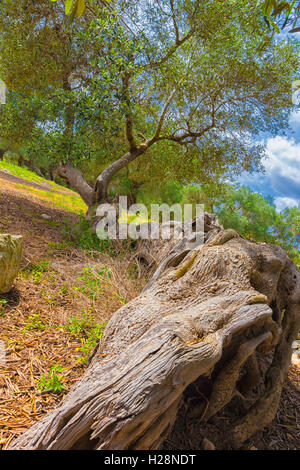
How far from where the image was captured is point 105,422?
1413 millimetres

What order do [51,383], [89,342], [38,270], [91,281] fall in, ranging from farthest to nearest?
[38,270] → [91,281] → [89,342] → [51,383]

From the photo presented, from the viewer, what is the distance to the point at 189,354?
1.62m

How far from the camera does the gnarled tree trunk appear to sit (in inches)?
57.2

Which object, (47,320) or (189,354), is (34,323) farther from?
(189,354)

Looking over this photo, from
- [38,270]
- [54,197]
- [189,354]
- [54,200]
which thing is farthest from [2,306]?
[54,197]

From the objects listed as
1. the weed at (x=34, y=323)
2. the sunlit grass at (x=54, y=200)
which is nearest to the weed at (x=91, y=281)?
the weed at (x=34, y=323)

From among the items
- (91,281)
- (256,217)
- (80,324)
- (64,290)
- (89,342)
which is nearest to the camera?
(89,342)

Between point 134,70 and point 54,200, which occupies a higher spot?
point 134,70

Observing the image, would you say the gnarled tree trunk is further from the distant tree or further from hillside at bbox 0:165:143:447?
the distant tree

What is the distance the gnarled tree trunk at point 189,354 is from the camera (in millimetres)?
1452

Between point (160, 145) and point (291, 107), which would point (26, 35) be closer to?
point (160, 145)

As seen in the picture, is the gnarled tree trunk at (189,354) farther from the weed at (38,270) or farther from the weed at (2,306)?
the weed at (38,270)
